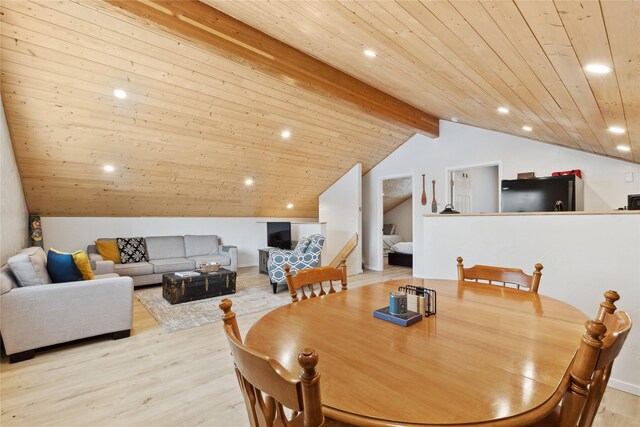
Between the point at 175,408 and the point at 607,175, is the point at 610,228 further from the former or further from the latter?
the point at 175,408

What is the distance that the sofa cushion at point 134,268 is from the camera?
16.3ft

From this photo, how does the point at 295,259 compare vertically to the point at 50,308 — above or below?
above

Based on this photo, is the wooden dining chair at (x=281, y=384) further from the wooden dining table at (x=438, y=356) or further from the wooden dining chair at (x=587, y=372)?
the wooden dining chair at (x=587, y=372)

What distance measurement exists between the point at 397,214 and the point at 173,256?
667 cm

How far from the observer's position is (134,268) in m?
5.05

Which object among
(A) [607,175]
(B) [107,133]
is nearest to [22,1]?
(B) [107,133]

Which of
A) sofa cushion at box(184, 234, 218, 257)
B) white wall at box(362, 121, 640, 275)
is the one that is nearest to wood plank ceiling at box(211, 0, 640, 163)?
white wall at box(362, 121, 640, 275)

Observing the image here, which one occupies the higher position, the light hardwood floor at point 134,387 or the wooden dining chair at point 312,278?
the wooden dining chair at point 312,278

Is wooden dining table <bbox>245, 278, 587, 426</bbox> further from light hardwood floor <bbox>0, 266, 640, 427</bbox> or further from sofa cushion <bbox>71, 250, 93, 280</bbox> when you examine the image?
sofa cushion <bbox>71, 250, 93, 280</bbox>

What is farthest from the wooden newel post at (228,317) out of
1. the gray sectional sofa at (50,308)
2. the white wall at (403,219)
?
the white wall at (403,219)

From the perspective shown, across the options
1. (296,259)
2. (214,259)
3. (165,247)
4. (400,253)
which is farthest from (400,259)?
(165,247)

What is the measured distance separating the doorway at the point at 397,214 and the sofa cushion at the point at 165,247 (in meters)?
4.99

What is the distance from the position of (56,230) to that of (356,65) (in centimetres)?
557

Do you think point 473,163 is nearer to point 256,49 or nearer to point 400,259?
point 400,259
